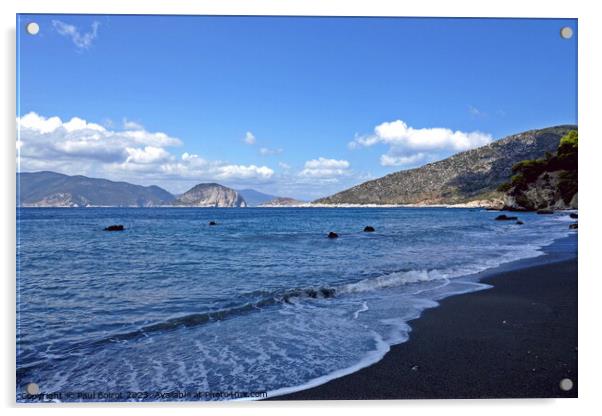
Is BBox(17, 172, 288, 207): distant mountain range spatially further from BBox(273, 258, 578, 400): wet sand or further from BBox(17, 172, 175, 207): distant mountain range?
BBox(273, 258, 578, 400): wet sand

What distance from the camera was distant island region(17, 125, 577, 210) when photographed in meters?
3.97

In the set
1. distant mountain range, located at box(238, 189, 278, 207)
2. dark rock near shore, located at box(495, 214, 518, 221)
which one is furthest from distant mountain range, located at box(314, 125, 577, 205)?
dark rock near shore, located at box(495, 214, 518, 221)

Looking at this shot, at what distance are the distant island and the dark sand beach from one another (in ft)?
4.46

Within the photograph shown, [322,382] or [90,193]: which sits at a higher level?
[90,193]

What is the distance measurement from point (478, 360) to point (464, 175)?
4432 millimetres

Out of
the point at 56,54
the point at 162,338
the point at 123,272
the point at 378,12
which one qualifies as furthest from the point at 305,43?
the point at 123,272

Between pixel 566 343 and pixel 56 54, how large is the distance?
4947 millimetres

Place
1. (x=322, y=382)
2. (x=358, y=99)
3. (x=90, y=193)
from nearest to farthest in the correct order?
(x=322, y=382) → (x=358, y=99) → (x=90, y=193)

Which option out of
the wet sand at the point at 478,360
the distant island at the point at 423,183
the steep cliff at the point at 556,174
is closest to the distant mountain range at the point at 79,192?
the distant island at the point at 423,183

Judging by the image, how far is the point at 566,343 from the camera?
328cm

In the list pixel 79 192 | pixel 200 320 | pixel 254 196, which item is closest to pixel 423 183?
pixel 254 196

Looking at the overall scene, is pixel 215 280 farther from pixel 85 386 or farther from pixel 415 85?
pixel 415 85

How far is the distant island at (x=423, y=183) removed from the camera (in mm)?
3969

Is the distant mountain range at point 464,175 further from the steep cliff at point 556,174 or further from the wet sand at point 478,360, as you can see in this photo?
the wet sand at point 478,360
